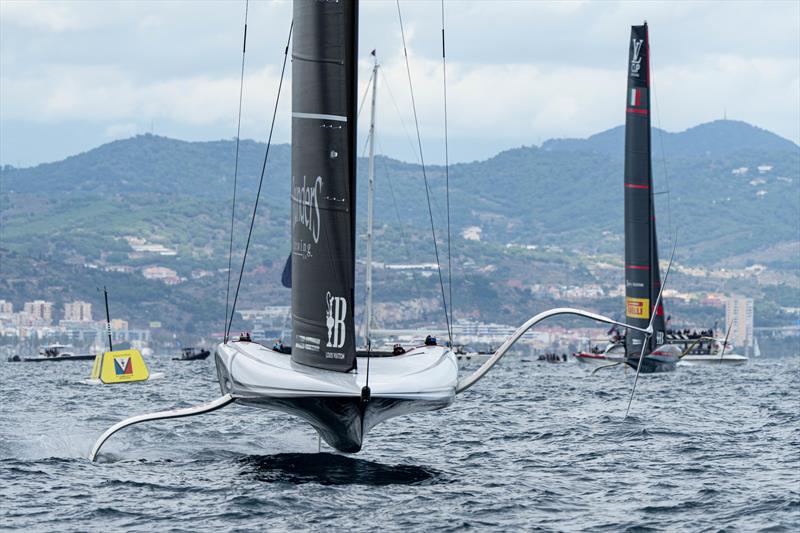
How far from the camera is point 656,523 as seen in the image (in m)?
20.2

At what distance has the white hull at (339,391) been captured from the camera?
74.7ft

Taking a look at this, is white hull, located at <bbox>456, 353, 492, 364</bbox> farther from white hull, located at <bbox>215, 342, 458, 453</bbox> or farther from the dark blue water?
white hull, located at <bbox>215, 342, 458, 453</bbox>

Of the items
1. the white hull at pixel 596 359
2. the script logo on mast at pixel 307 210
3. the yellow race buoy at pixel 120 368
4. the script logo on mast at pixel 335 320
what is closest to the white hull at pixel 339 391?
→ the script logo on mast at pixel 335 320

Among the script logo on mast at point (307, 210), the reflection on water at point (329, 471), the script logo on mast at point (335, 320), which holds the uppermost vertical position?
the script logo on mast at point (307, 210)

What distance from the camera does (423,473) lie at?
973 inches

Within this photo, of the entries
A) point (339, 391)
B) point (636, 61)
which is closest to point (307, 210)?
point (339, 391)

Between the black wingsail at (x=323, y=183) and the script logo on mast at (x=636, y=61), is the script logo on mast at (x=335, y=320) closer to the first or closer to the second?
the black wingsail at (x=323, y=183)

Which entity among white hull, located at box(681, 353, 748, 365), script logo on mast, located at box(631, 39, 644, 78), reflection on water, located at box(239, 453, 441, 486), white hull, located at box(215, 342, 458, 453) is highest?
script logo on mast, located at box(631, 39, 644, 78)

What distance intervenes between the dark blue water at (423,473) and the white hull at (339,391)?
0.95 meters

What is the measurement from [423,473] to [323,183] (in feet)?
17.4

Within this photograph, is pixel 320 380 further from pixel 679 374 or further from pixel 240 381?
pixel 679 374

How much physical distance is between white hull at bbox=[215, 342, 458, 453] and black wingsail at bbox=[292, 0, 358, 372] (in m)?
0.74

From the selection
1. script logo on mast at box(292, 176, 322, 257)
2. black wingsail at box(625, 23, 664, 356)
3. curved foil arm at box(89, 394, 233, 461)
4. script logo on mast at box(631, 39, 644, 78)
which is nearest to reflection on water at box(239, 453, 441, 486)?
curved foil arm at box(89, 394, 233, 461)

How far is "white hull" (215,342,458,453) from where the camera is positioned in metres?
22.8
